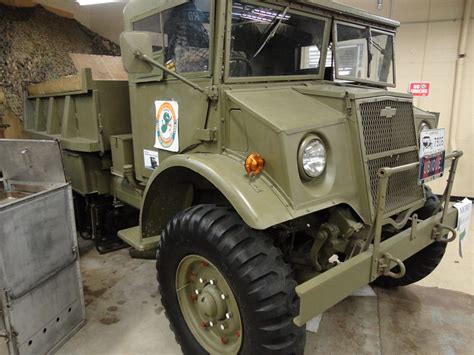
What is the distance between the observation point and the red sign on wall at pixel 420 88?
585cm

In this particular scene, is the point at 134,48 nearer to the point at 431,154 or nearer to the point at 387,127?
the point at 387,127

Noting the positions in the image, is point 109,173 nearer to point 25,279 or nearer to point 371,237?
point 25,279

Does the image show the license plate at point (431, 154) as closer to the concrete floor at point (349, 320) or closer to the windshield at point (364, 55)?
the windshield at point (364, 55)

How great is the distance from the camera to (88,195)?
12.7 feet

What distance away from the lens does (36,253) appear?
2377mm

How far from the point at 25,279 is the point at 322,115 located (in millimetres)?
2053

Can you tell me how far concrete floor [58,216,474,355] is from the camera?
2.56m

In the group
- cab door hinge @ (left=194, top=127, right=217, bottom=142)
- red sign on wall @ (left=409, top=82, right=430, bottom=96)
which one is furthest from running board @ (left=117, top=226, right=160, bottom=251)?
red sign on wall @ (left=409, top=82, right=430, bottom=96)

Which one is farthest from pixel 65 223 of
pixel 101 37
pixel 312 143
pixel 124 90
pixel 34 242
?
pixel 101 37

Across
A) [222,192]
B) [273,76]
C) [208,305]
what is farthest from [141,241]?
[273,76]

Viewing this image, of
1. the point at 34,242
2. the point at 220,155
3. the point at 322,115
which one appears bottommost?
the point at 34,242

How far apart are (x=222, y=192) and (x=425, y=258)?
202 cm

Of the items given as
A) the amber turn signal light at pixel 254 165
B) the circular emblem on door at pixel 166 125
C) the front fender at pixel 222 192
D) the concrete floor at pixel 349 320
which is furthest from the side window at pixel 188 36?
the concrete floor at pixel 349 320

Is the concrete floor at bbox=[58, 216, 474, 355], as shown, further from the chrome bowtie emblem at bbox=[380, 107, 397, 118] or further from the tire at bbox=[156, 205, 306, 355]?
the chrome bowtie emblem at bbox=[380, 107, 397, 118]
